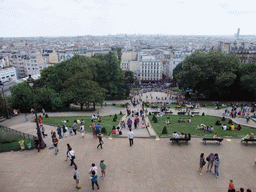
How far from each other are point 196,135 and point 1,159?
1474 cm

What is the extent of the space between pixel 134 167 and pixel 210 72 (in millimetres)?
34939

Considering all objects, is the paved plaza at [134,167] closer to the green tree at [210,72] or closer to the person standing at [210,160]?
the person standing at [210,160]

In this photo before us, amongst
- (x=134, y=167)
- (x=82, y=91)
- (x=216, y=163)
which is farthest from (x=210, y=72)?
(x=134, y=167)

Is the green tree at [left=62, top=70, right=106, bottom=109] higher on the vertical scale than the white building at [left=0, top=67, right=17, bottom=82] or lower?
higher

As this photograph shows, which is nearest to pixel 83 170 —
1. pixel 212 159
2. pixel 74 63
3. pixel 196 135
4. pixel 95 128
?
pixel 95 128

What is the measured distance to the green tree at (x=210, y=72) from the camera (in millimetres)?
41219

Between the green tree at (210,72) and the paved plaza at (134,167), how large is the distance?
2808 cm

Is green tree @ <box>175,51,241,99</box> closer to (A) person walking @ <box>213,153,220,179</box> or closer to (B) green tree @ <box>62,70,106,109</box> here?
(B) green tree @ <box>62,70,106,109</box>

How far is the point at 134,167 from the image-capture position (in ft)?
39.8

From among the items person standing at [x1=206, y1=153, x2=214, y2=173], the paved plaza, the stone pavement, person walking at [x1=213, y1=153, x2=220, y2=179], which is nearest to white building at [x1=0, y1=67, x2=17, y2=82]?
the paved plaza

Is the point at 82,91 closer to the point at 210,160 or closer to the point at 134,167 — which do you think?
the point at 134,167

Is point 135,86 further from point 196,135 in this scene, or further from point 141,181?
point 141,181

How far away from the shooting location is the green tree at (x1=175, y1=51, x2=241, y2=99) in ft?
135

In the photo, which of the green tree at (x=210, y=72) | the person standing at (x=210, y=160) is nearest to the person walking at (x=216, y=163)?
the person standing at (x=210, y=160)
